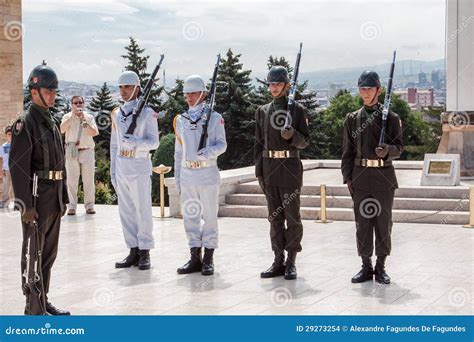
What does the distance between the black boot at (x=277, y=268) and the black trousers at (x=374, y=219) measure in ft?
2.78

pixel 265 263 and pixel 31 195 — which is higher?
pixel 31 195

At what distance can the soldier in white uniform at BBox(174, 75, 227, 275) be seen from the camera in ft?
27.0

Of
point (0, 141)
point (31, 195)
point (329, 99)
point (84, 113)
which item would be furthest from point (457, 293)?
point (329, 99)

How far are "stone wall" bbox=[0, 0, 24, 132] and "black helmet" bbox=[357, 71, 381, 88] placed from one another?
11.2 meters

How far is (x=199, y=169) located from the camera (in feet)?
27.1

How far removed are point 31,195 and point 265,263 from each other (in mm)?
3687

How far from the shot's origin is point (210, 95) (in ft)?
27.9

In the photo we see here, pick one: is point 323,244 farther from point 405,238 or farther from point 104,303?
point 104,303

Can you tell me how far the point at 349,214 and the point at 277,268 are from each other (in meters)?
A: 4.63

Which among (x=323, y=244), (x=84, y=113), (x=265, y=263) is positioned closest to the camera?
(x=265, y=263)

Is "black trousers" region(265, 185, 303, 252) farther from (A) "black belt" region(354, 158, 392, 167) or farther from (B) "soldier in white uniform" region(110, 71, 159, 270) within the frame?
(B) "soldier in white uniform" region(110, 71, 159, 270)
